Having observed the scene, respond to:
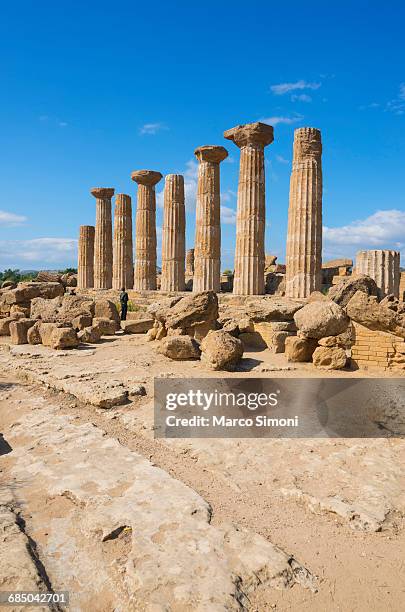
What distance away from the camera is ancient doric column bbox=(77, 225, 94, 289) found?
26.6m

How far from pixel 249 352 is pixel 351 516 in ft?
21.1

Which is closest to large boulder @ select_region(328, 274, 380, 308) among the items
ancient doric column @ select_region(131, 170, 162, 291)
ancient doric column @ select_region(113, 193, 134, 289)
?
ancient doric column @ select_region(131, 170, 162, 291)

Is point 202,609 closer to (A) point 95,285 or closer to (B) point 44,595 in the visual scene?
(B) point 44,595

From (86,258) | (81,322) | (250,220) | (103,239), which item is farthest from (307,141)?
(86,258)

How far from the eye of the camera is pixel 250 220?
1602 centimetres

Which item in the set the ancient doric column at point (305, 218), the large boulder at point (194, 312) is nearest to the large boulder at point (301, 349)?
the large boulder at point (194, 312)

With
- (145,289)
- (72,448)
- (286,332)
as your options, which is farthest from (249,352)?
(145,289)

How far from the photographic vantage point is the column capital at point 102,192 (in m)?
24.6

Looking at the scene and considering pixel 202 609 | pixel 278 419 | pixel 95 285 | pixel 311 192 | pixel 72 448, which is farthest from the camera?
pixel 95 285

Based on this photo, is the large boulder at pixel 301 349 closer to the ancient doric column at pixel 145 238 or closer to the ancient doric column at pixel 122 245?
the ancient doric column at pixel 145 238

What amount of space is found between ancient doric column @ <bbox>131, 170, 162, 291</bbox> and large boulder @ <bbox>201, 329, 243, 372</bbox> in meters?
13.5

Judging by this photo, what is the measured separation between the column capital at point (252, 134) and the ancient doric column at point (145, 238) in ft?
22.0

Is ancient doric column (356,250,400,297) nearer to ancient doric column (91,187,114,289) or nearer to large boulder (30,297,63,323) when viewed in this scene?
large boulder (30,297,63,323)

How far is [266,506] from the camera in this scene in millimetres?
3820
